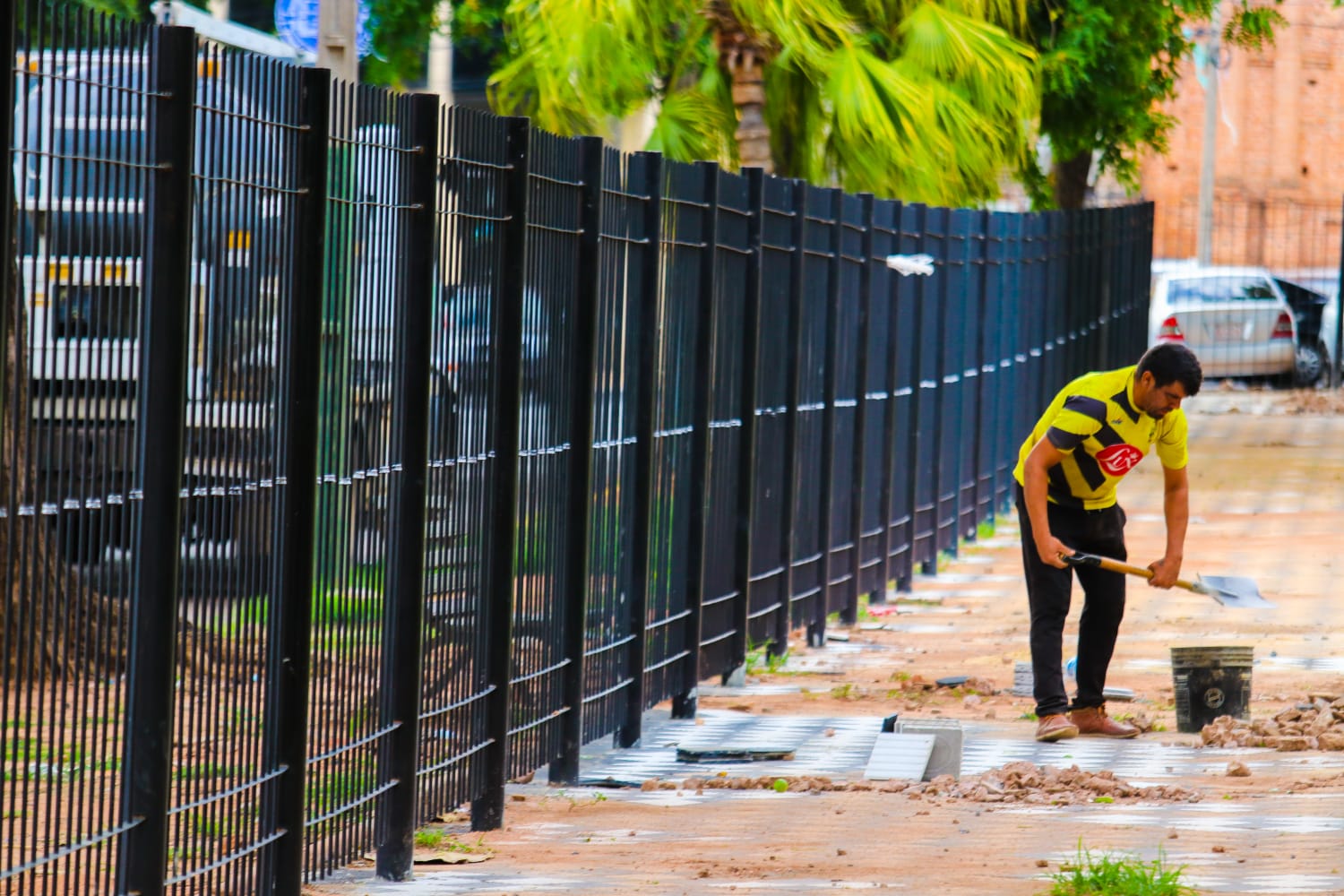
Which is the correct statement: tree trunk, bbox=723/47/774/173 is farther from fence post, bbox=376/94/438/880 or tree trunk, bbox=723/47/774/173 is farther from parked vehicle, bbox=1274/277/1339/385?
parked vehicle, bbox=1274/277/1339/385

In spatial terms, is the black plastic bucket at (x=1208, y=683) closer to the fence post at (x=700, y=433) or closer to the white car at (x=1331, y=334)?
the fence post at (x=700, y=433)

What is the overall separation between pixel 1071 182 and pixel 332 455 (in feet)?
78.0

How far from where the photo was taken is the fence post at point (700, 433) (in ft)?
31.5

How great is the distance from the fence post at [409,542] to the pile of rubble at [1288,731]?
155 inches

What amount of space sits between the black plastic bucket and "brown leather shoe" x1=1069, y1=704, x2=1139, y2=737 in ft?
0.81

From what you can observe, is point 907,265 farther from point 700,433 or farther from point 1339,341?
point 1339,341

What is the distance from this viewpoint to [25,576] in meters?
4.27

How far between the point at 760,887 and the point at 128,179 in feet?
9.17

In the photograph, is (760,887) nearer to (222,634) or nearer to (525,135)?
(222,634)

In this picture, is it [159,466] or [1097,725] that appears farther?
[1097,725]

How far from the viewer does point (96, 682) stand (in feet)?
15.1

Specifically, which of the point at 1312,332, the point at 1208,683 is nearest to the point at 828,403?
the point at 1208,683

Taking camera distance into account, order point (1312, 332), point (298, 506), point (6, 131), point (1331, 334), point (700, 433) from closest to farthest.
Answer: point (6, 131) < point (298, 506) < point (700, 433) < point (1312, 332) < point (1331, 334)

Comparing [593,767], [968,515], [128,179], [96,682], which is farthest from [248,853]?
[968,515]
